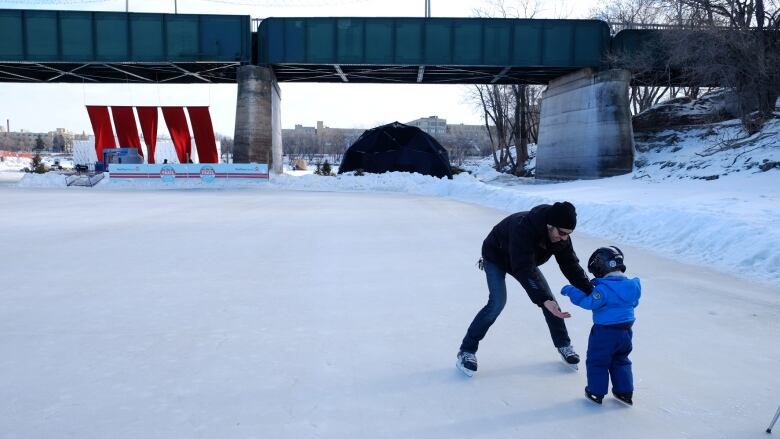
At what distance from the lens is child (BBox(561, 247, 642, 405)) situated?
9.57 ft

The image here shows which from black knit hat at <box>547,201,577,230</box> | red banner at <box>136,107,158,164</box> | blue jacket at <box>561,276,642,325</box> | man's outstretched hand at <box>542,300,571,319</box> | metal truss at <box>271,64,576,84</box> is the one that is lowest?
man's outstretched hand at <box>542,300,571,319</box>

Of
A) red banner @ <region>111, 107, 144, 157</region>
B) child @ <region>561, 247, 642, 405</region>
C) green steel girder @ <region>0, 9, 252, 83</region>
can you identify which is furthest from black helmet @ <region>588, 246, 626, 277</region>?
red banner @ <region>111, 107, 144, 157</region>

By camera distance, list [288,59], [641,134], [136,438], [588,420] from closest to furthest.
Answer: [136,438] → [588,420] → [288,59] → [641,134]

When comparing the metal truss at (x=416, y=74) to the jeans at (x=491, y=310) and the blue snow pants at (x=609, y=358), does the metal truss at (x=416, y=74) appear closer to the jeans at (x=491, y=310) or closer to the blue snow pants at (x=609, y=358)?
the jeans at (x=491, y=310)

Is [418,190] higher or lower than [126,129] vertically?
lower

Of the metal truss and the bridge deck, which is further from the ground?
the bridge deck

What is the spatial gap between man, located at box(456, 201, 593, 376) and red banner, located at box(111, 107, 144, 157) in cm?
3384

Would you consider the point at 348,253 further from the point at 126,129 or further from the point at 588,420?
the point at 126,129

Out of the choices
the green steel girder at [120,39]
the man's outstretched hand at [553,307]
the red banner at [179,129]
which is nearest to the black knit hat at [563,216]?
the man's outstretched hand at [553,307]

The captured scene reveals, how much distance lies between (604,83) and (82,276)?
87.0 feet

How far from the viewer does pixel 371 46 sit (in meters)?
27.3

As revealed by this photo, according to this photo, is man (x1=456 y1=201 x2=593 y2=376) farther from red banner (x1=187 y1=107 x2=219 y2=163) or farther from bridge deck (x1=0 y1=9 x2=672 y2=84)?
red banner (x1=187 y1=107 x2=219 y2=163)

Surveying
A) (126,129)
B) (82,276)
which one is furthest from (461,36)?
(82,276)

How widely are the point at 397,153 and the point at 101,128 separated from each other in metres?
19.0
